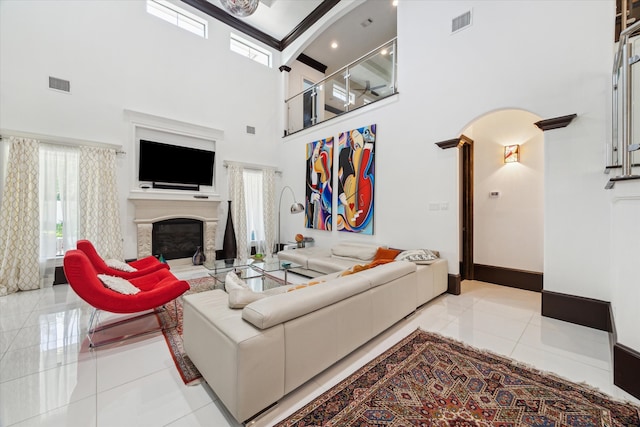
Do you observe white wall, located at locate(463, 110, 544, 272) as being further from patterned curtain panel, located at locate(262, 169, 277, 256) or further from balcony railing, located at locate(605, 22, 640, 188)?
patterned curtain panel, located at locate(262, 169, 277, 256)

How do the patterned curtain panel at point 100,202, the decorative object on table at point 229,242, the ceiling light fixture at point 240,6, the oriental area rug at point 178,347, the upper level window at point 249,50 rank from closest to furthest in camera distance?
the oriental area rug at point 178,347 < the ceiling light fixture at point 240,6 < the patterned curtain panel at point 100,202 < the decorative object on table at point 229,242 < the upper level window at point 249,50

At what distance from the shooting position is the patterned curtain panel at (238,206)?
6.38 metres

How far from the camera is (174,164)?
5.54m

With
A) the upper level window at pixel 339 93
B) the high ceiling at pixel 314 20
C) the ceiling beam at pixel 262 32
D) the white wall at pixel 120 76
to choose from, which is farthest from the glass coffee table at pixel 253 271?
the ceiling beam at pixel 262 32

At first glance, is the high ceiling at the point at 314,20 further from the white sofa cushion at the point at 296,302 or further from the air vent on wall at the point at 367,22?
the white sofa cushion at the point at 296,302

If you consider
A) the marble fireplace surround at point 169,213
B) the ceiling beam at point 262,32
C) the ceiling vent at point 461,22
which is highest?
the ceiling beam at point 262,32

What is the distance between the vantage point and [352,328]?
2.14m

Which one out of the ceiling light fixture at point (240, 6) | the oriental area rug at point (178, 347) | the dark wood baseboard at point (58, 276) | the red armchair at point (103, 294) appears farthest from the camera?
the dark wood baseboard at point (58, 276)

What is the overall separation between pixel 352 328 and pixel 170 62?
21.2ft

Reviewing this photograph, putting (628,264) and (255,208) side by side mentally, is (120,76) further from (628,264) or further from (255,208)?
(628,264)

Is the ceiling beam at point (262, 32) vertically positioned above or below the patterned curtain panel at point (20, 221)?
above

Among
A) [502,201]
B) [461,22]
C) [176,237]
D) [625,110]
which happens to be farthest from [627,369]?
[176,237]

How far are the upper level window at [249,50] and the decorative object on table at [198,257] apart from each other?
510 centimetres

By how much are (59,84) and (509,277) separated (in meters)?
8.34
